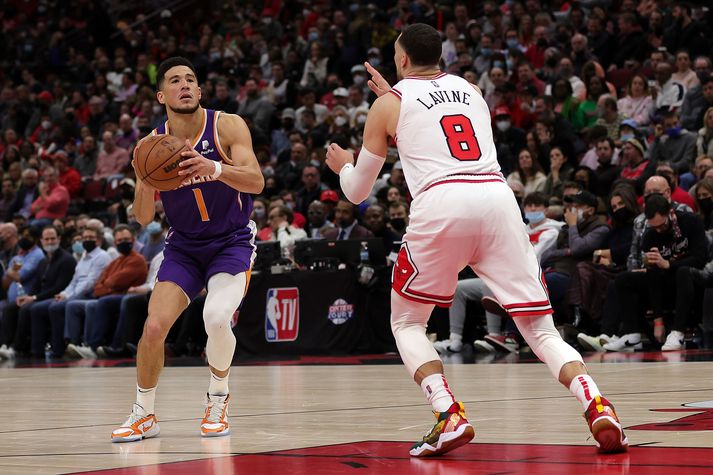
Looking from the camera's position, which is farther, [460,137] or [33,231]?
[33,231]

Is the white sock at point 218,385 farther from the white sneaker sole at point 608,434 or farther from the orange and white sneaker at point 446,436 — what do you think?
the white sneaker sole at point 608,434

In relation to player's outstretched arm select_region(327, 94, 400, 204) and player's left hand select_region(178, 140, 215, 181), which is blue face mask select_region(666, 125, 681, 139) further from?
player's outstretched arm select_region(327, 94, 400, 204)

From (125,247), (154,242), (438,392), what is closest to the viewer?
(438,392)

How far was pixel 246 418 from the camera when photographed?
6160 mm

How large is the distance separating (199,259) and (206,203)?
296 millimetres

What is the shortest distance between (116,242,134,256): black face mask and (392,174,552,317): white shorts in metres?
→ 10.0

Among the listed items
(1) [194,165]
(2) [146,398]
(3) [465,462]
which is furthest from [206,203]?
(3) [465,462]

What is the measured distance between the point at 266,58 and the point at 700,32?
8394 mm

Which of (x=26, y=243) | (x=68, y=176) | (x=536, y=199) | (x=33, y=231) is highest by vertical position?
(x=536, y=199)

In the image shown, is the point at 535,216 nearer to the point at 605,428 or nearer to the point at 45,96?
the point at 605,428

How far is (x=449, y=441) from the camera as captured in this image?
424 centimetres

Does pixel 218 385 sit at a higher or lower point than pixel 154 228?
higher

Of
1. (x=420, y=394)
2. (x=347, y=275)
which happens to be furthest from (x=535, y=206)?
(x=420, y=394)

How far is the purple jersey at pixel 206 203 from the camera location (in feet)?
18.7
